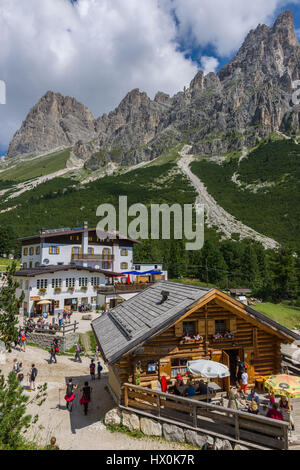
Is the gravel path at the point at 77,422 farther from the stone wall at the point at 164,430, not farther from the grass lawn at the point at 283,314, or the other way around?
the grass lawn at the point at 283,314

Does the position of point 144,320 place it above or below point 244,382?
above

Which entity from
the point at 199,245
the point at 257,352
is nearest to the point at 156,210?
the point at 199,245

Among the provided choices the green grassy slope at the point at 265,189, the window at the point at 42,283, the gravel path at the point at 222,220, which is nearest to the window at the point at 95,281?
the window at the point at 42,283

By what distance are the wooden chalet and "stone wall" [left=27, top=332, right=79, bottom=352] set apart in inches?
564

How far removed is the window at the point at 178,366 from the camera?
11523 mm

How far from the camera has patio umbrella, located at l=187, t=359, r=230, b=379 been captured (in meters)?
9.58

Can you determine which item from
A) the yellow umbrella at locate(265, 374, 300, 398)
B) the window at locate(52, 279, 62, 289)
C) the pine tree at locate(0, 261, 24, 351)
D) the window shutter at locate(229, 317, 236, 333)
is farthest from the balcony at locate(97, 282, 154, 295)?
the yellow umbrella at locate(265, 374, 300, 398)

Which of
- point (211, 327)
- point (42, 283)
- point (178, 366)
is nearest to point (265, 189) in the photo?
point (42, 283)

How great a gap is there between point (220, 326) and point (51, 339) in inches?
763

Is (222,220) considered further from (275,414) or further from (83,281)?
(275,414)

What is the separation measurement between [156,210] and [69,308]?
79.6 metres

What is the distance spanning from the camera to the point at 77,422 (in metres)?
11.8

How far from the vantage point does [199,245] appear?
81.9 m
